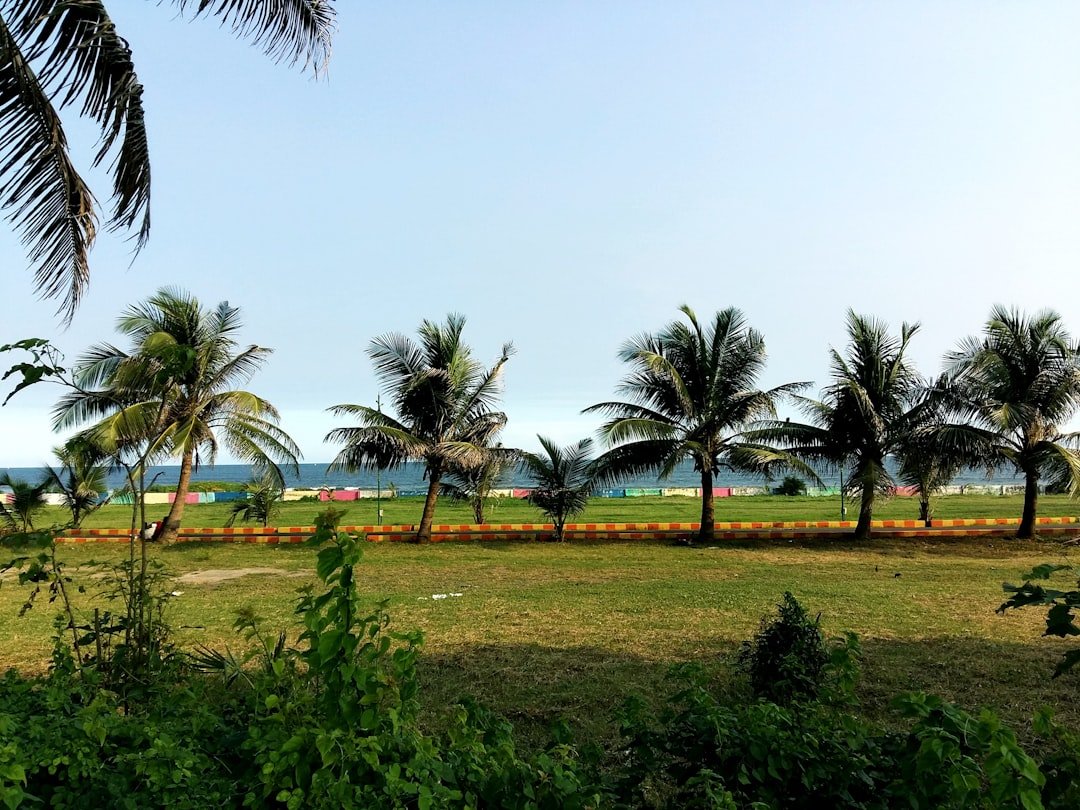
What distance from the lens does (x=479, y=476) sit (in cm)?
1786

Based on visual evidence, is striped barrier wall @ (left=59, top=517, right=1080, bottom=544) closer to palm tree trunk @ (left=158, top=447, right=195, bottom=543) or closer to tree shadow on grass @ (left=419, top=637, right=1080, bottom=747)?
palm tree trunk @ (left=158, top=447, right=195, bottom=543)

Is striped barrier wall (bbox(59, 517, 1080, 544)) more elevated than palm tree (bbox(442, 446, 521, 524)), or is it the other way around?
palm tree (bbox(442, 446, 521, 524))

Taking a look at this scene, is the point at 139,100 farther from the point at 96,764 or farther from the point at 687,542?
the point at 687,542

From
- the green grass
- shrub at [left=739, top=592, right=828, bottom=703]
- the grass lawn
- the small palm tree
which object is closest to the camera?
shrub at [left=739, top=592, right=828, bottom=703]

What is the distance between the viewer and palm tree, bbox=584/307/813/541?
1617cm

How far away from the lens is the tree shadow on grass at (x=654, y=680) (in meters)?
4.91

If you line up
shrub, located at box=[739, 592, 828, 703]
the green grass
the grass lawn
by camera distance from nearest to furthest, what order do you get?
1. shrub, located at box=[739, 592, 828, 703]
2. the grass lawn
3. the green grass

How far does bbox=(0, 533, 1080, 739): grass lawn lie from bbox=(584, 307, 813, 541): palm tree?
1.92 meters

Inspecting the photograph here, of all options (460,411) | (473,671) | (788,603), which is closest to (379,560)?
(460,411)

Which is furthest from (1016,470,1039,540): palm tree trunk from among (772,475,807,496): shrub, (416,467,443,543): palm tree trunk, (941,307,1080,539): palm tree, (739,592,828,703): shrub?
(772,475,807,496): shrub

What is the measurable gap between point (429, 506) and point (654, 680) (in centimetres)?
1171

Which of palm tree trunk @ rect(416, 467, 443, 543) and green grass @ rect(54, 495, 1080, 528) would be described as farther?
green grass @ rect(54, 495, 1080, 528)

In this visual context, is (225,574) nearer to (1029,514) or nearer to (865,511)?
(865,511)

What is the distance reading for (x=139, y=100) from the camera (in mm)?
4648
